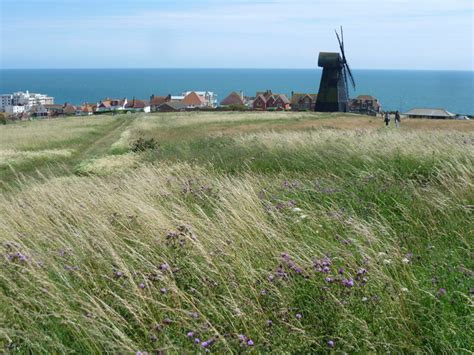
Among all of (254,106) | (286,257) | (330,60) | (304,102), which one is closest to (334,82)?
(330,60)

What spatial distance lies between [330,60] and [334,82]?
317 centimetres

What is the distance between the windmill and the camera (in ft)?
243

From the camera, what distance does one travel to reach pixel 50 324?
420cm

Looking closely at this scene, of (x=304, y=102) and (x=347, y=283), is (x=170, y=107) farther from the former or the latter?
(x=347, y=283)

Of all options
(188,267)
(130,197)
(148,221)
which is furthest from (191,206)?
(188,267)

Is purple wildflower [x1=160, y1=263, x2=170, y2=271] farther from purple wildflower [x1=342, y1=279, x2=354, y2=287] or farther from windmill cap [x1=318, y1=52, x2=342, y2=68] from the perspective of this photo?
windmill cap [x1=318, y1=52, x2=342, y2=68]

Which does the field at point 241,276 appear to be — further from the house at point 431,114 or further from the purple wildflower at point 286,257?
the house at point 431,114

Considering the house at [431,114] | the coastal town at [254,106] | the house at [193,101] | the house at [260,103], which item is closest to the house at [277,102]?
the coastal town at [254,106]

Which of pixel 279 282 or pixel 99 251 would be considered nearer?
pixel 279 282

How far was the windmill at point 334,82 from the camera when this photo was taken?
243 feet

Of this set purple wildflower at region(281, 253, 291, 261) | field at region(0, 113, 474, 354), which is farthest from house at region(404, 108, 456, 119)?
purple wildflower at region(281, 253, 291, 261)

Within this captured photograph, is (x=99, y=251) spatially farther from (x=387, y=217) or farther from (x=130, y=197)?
(x=387, y=217)

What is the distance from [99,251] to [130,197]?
1.95 meters

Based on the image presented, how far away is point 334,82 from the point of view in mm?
74875
